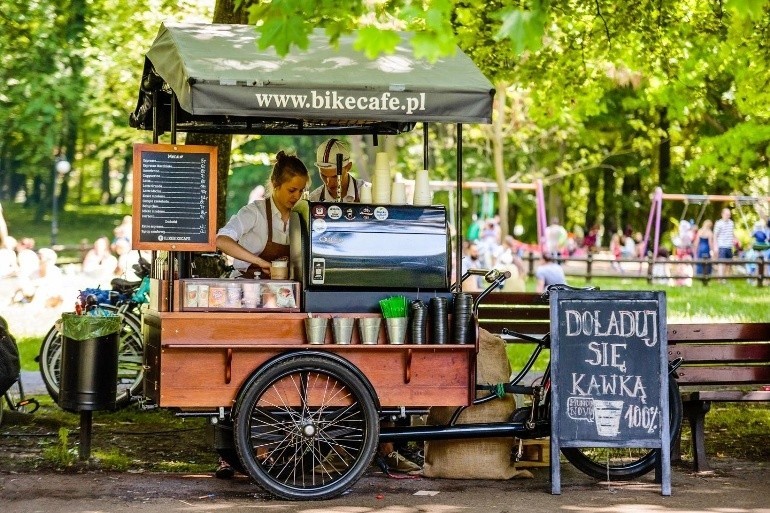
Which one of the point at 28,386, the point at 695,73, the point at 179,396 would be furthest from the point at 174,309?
the point at 695,73

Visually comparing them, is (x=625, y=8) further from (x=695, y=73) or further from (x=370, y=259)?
(x=370, y=259)

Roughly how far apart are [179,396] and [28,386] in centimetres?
542

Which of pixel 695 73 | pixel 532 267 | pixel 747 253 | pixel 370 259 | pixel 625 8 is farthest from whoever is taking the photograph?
pixel 747 253

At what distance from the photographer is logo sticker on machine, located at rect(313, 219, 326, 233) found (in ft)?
23.5

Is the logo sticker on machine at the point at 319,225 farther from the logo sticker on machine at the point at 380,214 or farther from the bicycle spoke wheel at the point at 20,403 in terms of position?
the bicycle spoke wheel at the point at 20,403

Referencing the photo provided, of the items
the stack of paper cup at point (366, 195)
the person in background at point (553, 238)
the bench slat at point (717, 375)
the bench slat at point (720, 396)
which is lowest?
the bench slat at point (720, 396)

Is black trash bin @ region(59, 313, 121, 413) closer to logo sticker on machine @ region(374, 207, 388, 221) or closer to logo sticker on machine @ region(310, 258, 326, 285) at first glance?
logo sticker on machine @ region(310, 258, 326, 285)

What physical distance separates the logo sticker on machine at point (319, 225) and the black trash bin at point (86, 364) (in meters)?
1.70

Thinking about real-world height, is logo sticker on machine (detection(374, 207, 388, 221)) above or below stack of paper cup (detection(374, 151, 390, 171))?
below

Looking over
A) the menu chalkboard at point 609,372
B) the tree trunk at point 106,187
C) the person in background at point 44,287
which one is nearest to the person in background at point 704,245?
the person in background at point 44,287

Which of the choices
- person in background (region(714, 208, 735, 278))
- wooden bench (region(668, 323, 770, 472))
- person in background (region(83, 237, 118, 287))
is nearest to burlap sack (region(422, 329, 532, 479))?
wooden bench (region(668, 323, 770, 472))

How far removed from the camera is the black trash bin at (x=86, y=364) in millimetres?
7957

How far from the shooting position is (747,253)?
3659 cm

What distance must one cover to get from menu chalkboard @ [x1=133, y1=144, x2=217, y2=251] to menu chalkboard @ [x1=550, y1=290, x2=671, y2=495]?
2000 millimetres
